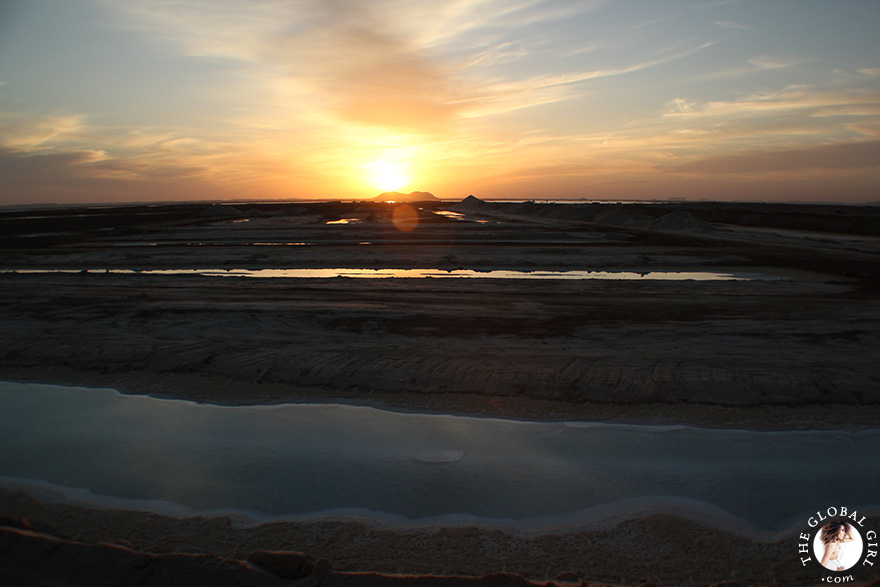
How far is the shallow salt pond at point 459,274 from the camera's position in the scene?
62.3ft

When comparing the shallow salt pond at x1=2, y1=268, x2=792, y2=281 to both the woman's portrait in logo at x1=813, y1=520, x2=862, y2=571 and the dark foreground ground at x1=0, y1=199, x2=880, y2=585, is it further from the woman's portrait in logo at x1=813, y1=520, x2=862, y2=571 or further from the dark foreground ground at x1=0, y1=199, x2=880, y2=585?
the woman's portrait in logo at x1=813, y1=520, x2=862, y2=571

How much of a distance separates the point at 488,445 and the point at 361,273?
14593mm

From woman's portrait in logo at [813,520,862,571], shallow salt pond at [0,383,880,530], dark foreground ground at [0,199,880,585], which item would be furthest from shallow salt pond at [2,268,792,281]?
woman's portrait in logo at [813,520,862,571]

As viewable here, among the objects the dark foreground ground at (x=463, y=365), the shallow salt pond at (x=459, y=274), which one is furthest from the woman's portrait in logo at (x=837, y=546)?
the shallow salt pond at (x=459, y=274)

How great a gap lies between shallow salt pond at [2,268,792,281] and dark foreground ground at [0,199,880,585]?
1.18 metres

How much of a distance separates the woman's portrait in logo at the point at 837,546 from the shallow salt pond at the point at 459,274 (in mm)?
14176

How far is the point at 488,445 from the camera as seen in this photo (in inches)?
267

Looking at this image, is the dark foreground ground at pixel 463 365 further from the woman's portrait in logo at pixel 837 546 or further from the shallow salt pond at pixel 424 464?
the shallow salt pond at pixel 424 464

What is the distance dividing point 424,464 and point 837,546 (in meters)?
4.18

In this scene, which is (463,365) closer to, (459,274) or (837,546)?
(837,546)

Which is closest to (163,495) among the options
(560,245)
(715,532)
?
(715,532)

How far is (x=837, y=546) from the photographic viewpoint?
4609 millimetres

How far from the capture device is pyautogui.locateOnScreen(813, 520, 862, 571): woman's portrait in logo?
14.4 ft

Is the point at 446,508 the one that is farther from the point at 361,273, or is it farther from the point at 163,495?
the point at 361,273
